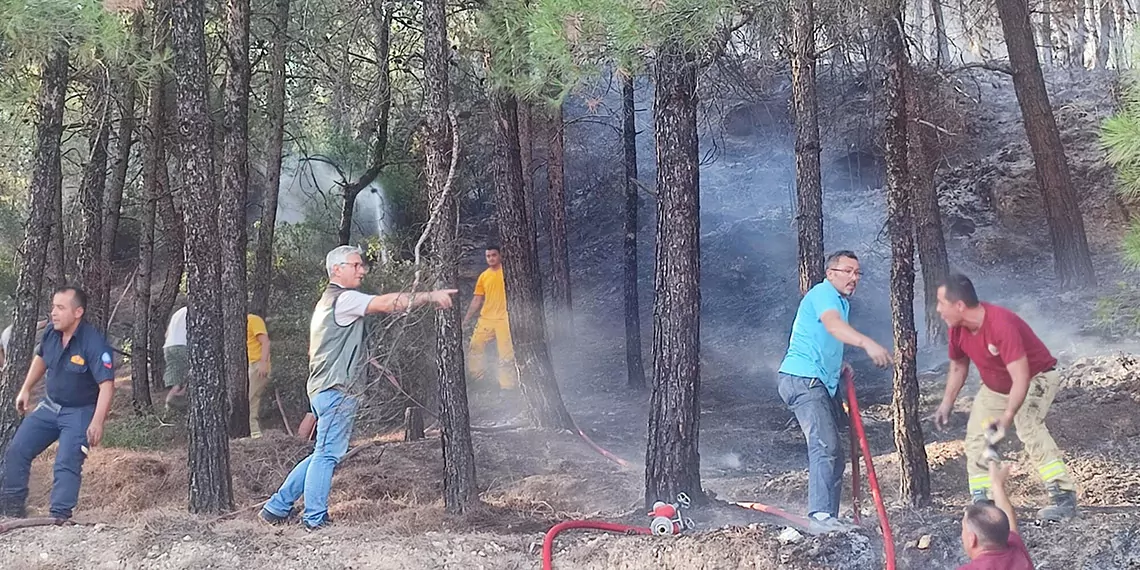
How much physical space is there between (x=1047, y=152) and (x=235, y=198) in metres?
9.63

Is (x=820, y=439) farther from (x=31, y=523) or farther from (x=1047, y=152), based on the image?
(x=1047, y=152)

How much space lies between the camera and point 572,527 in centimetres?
579

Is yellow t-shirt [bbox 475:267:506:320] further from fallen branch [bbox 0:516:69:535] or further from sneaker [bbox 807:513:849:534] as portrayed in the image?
sneaker [bbox 807:513:849:534]

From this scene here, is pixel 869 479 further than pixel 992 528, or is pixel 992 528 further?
pixel 869 479

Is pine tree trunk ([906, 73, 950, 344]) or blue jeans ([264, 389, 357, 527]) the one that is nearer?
blue jeans ([264, 389, 357, 527])

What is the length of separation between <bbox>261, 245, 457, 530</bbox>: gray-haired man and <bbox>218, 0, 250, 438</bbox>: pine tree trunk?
3.73 metres

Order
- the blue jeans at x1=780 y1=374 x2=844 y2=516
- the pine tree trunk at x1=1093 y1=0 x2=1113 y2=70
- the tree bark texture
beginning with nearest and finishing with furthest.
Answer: the blue jeans at x1=780 y1=374 x2=844 y2=516 → the tree bark texture → the pine tree trunk at x1=1093 y1=0 x2=1113 y2=70

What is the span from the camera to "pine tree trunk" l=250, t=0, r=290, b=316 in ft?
35.3

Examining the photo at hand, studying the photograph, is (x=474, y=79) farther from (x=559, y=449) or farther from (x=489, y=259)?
(x=559, y=449)

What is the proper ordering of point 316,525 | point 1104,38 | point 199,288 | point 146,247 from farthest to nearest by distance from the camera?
point 1104,38
point 146,247
point 199,288
point 316,525

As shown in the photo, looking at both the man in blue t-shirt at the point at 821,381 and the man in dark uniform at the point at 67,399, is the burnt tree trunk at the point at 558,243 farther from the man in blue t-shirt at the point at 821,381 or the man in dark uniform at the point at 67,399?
the man in blue t-shirt at the point at 821,381

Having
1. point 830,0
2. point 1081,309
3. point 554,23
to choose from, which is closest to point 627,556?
point 554,23

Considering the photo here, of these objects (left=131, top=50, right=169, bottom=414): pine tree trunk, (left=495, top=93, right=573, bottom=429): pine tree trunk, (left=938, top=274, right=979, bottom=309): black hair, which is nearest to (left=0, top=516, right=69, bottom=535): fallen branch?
(left=495, top=93, right=573, bottom=429): pine tree trunk

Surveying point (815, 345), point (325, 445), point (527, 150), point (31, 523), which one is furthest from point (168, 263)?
point (815, 345)
